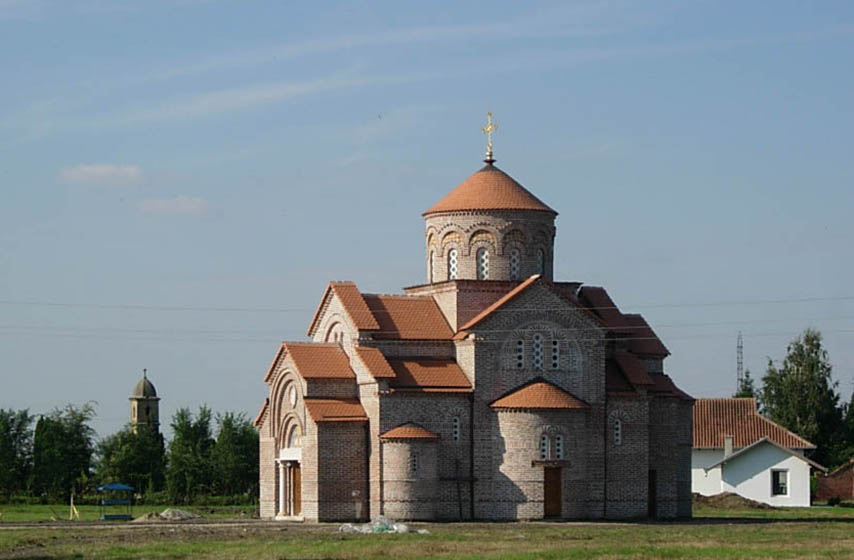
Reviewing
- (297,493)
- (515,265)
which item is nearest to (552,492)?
(515,265)

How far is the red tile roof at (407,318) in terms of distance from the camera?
62156 mm

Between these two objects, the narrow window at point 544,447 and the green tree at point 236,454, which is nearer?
the narrow window at point 544,447

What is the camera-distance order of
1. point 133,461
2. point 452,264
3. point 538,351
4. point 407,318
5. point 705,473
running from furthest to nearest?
point 133,461, point 705,473, point 452,264, point 407,318, point 538,351

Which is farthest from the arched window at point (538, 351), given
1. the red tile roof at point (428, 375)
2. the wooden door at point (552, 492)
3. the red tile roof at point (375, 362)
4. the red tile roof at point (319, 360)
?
the red tile roof at point (319, 360)

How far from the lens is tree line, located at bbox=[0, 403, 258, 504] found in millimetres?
86375

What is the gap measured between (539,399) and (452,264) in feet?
23.6

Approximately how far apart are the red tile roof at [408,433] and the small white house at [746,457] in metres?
25.5

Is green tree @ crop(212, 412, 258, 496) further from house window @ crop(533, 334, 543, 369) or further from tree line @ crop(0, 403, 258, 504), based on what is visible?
house window @ crop(533, 334, 543, 369)

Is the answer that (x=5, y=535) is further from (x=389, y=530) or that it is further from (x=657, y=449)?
(x=657, y=449)

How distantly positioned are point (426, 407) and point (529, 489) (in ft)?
15.2

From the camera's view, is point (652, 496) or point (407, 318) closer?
point (407, 318)

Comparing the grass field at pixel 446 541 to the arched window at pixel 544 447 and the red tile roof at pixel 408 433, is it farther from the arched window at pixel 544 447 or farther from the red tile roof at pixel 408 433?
the red tile roof at pixel 408 433

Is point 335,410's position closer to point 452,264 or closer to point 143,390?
point 452,264

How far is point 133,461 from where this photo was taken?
3605 inches
